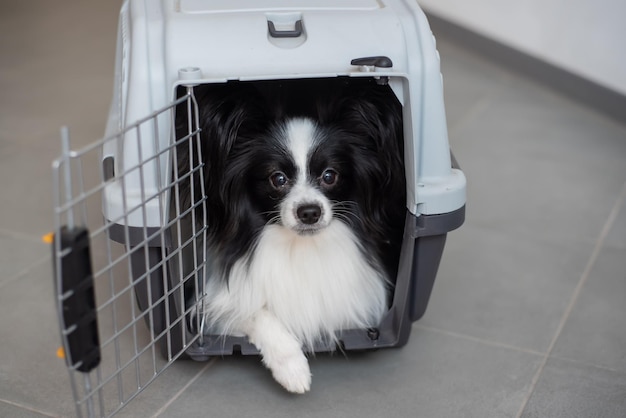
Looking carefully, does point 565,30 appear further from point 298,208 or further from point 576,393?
point 298,208

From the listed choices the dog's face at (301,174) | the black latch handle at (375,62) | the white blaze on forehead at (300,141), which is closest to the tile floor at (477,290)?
the dog's face at (301,174)

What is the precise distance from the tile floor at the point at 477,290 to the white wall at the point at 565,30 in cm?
17

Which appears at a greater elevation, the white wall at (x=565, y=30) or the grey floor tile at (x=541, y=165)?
the white wall at (x=565, y=30)

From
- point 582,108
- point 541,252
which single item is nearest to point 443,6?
point 582,108

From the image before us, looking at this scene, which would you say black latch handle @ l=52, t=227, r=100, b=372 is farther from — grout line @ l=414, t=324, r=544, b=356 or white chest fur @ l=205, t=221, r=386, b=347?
grout line @ l=414, t=324, r=544, b=356

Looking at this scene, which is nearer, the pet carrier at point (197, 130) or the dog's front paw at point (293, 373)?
the pet carrier at point (197, 130)

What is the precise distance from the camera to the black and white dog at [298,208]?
1.79 meters

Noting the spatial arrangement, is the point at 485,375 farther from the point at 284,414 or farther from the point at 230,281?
the point at 230,281

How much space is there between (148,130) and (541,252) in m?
1.32

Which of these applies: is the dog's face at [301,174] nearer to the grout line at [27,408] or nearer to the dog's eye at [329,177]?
the dog's eye at [329,177]

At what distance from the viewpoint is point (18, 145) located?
3086 mm

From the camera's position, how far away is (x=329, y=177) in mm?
1842

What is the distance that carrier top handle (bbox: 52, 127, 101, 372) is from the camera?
128 centimetres

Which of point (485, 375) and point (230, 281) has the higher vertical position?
point (230, 281)
